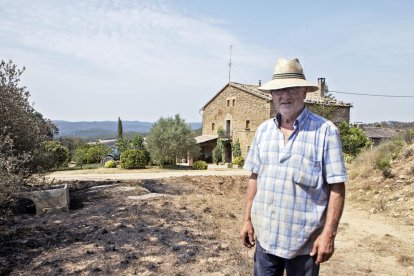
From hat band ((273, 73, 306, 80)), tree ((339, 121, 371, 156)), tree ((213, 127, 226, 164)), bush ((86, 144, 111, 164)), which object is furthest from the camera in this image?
bush ((86, 144, 111, 164))

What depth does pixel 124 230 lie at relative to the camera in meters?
5.51

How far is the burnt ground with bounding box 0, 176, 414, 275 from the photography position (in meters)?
→ 4.18

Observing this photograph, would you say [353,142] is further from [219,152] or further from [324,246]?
[324,246]

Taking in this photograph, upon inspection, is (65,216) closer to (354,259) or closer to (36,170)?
(36,170)

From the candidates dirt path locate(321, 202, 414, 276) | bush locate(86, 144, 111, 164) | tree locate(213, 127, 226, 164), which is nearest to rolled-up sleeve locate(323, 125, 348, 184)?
dirt path locate(321, 202, 414, 276)

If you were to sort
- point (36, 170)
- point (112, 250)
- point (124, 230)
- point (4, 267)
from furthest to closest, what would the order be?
point (36, 170), point (124, 230), point (112, 250), point (4, 267)

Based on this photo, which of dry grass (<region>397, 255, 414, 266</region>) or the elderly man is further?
dry grass (<region>397, 255, 414, 266</region>)

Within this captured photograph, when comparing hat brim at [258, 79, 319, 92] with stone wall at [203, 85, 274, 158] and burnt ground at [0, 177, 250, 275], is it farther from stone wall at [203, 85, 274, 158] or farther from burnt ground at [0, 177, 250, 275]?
Answer: stone wall at [203, 85, 274, 158]

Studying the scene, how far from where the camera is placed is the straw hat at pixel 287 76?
8.44 feet

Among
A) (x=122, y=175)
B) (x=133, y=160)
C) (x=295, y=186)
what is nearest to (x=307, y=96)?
(x=133, y=160)

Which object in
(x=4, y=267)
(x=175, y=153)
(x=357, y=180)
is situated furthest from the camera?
(x=175, y=153)

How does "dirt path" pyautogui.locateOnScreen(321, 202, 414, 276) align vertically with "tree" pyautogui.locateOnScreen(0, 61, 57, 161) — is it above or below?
below

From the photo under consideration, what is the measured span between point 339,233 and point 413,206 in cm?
277

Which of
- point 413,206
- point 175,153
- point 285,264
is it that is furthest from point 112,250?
point 175,153
